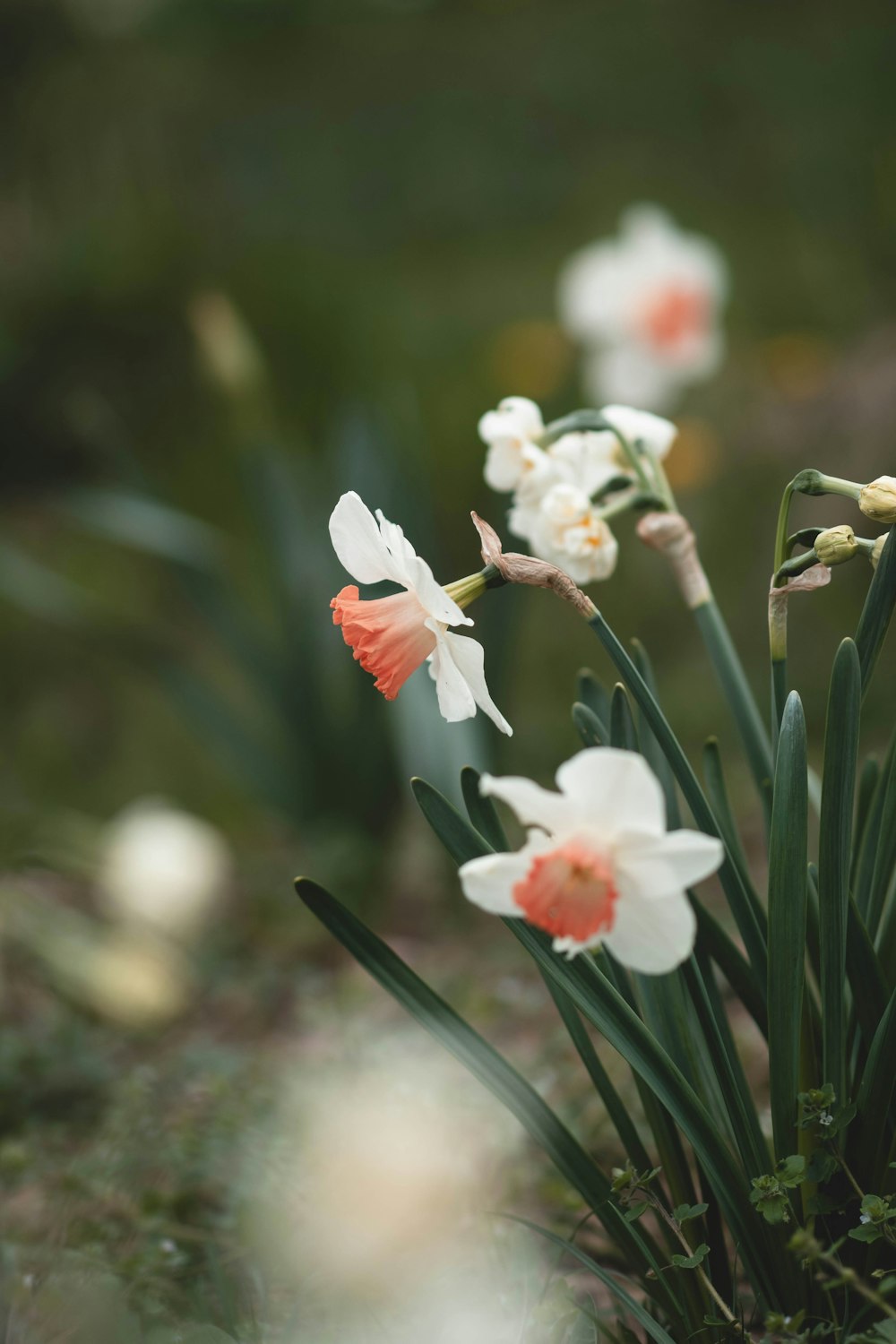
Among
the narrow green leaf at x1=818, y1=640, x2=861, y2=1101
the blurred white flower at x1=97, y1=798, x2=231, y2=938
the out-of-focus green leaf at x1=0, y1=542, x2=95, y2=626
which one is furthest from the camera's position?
the out-of-focus green leaf at x1=0, y1=542, x2=95, y2=626

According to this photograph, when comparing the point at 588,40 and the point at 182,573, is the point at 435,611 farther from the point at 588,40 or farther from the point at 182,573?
the point at 588,40

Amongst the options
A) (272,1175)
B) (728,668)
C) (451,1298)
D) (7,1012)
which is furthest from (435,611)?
(7,1012)

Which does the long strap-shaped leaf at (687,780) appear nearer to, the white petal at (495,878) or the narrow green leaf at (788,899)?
the narrow green leaf at (788,899)

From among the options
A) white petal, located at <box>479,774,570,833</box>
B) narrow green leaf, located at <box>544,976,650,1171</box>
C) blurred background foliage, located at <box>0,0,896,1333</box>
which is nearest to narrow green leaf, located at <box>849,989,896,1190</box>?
narrow green leaf, located at <box>544,976,650,1171</box>

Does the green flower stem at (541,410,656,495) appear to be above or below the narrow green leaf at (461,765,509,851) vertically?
above

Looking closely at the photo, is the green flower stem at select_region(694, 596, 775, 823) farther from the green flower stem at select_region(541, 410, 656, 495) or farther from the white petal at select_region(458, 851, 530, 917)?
the white petal at select_region(458, 851, 530, 917)
